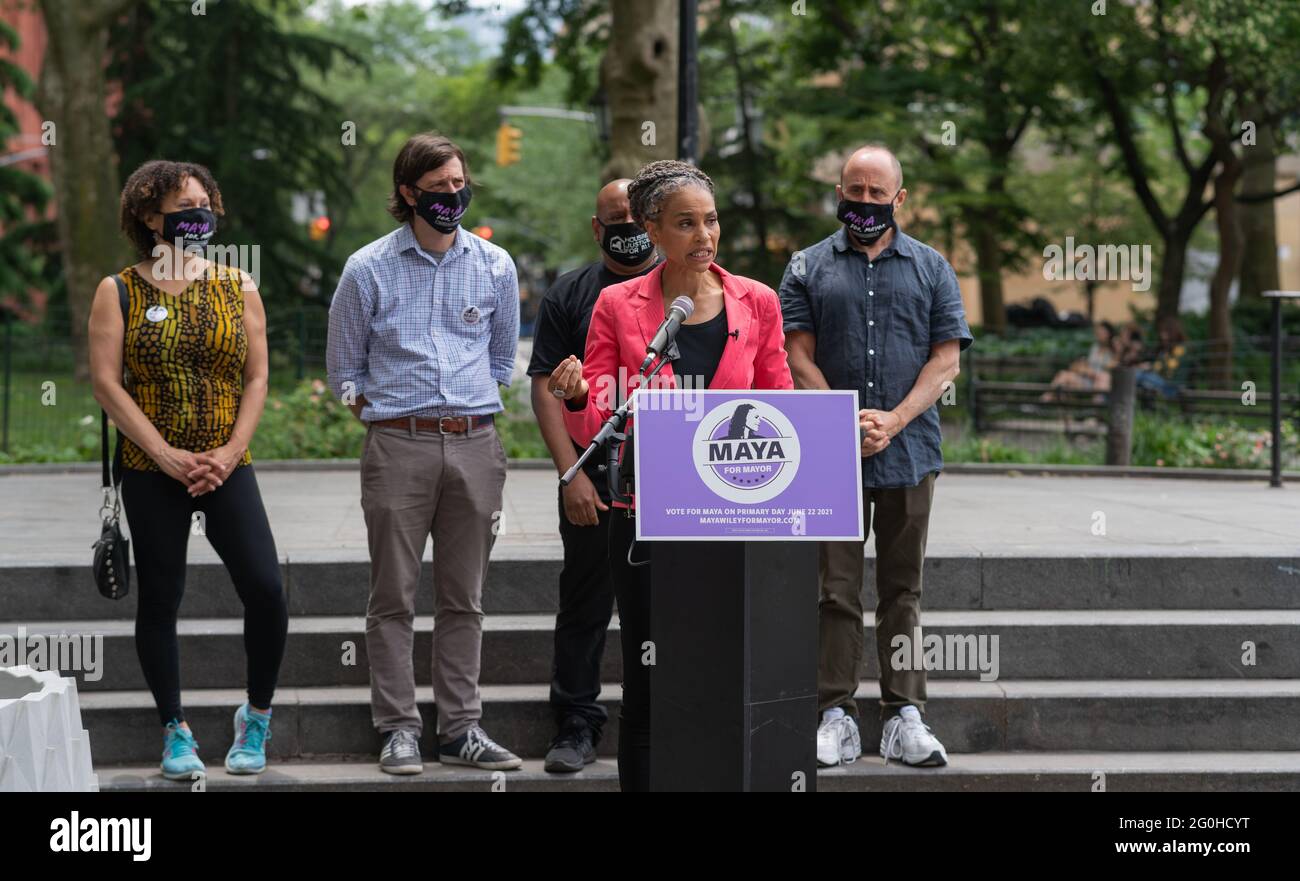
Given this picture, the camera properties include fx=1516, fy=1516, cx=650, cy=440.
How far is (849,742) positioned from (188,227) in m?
3.06

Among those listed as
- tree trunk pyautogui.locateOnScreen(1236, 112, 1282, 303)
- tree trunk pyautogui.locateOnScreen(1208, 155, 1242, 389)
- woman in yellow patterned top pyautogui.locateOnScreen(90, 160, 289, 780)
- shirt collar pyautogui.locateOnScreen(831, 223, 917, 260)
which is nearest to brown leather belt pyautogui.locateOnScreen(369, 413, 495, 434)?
woman in yellow patterned top pyautogui.locateOnScreen(90, 160, 289, 780)

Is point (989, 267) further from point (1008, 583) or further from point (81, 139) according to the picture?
point (1008, 583)

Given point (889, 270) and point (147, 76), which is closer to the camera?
point (889, 270)

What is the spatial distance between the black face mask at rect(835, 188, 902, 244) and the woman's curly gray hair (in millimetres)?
1103

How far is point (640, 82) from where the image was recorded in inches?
542

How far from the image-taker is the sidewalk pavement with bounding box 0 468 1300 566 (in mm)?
7062

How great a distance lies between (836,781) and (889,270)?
6.32 ft

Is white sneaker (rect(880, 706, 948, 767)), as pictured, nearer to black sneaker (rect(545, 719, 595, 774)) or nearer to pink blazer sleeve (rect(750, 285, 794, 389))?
black sneaker (rect(545, 719, 595, 774))

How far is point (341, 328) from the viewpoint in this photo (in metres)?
5.67

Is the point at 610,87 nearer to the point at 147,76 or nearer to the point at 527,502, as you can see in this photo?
the point at 527,502

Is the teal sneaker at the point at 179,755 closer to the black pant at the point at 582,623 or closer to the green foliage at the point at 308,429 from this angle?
the black pant at the point at 582,623

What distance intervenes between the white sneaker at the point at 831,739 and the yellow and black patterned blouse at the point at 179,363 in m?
2.32
